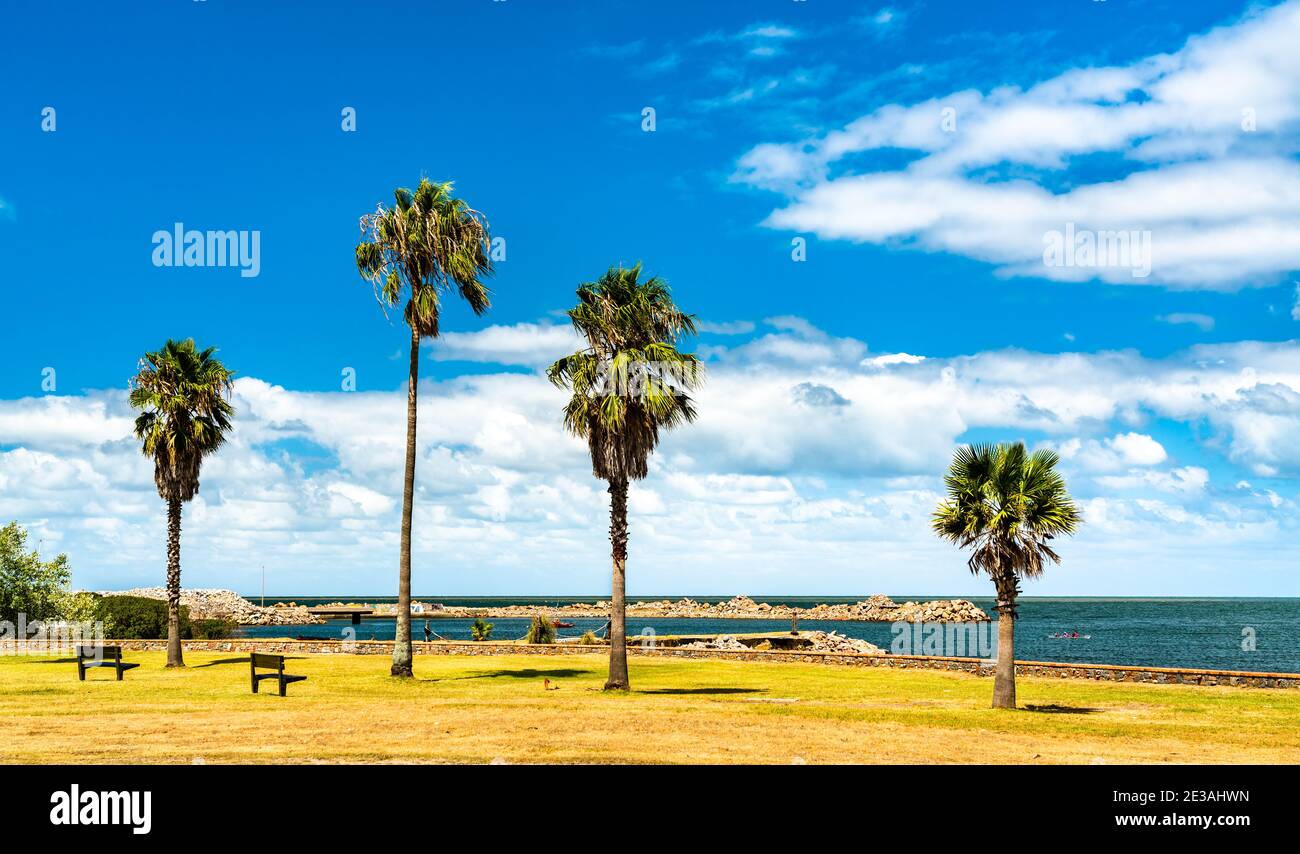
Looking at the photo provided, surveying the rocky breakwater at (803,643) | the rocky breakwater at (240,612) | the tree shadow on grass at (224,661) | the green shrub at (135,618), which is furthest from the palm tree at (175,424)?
the rocky breakwater at (240,612)

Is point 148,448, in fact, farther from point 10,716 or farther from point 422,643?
point 10,716

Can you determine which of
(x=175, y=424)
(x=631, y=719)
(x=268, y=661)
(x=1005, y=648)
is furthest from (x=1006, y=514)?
(x=175, y=424)

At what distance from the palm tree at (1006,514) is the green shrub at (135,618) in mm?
46106

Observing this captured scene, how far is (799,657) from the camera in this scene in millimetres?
42656

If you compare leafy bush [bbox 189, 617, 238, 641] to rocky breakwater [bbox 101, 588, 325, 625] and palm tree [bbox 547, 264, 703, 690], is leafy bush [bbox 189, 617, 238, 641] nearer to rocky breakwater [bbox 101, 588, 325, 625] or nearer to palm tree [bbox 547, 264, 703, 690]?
palm tree [bbox 547, 264, 703, 690]

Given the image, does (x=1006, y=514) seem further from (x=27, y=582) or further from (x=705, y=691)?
(x=27, y=582)

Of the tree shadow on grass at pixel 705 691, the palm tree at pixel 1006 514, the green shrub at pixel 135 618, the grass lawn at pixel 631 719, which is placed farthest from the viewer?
the green shrub at pixel 135 618

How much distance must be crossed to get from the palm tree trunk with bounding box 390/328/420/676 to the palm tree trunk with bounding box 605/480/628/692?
790 centimetres

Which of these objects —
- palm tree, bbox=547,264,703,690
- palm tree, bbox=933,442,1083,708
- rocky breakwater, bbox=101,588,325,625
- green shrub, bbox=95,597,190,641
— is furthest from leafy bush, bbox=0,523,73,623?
rocky breakwater, bbox=101,588,325,625

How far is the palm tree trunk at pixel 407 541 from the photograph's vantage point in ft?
109

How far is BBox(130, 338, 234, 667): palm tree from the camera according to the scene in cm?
3975

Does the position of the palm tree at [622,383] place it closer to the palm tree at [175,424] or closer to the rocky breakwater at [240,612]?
the palm tree at [175,424]
